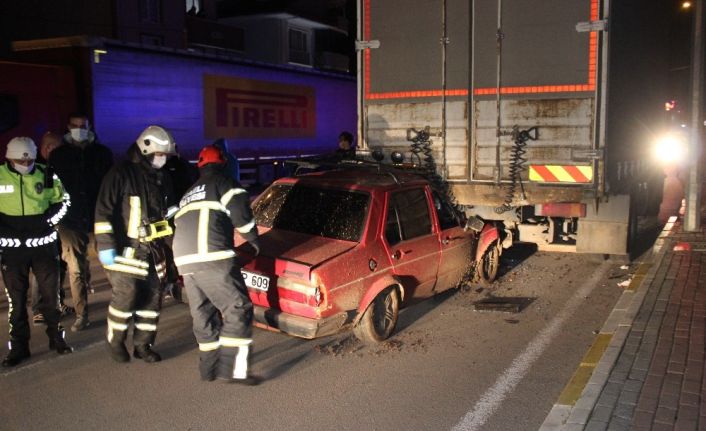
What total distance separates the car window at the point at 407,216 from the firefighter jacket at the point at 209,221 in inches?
61.3

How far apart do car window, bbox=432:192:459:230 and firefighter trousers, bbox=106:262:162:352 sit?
9.71 feet

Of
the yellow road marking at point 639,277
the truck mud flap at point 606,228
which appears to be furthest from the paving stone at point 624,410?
the truck mud flap at point 606,228

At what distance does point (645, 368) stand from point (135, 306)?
4.08m

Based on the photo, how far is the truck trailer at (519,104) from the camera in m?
7.86

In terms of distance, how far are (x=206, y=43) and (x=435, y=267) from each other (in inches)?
1119

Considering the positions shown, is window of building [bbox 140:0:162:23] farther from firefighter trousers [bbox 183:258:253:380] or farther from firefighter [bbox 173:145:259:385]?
firefighter trousers [bbox 183:258:253:380]

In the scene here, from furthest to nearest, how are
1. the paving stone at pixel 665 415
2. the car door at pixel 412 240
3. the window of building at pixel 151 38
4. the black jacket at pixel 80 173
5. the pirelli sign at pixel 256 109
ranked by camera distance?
the window of building at pixel 151 38 → the pirelli sign at pixel 256 109 → the black jacket at pixel 80 173 → the car door at pixel 412 240 → the paving stone at pixel 665 415

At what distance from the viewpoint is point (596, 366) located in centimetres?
502

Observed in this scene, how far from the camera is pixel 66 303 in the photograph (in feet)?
23.7

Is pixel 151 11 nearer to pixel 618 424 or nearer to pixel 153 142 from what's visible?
pixel 153 142

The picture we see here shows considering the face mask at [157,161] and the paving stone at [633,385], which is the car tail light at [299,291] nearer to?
the face mask at [157,161]

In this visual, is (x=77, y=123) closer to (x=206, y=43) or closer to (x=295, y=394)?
(x=295, y=394)

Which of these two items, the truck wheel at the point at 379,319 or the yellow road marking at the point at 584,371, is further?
the truck wheel at the point at 379,319

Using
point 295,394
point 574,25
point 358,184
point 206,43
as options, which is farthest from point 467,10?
point 206,43
